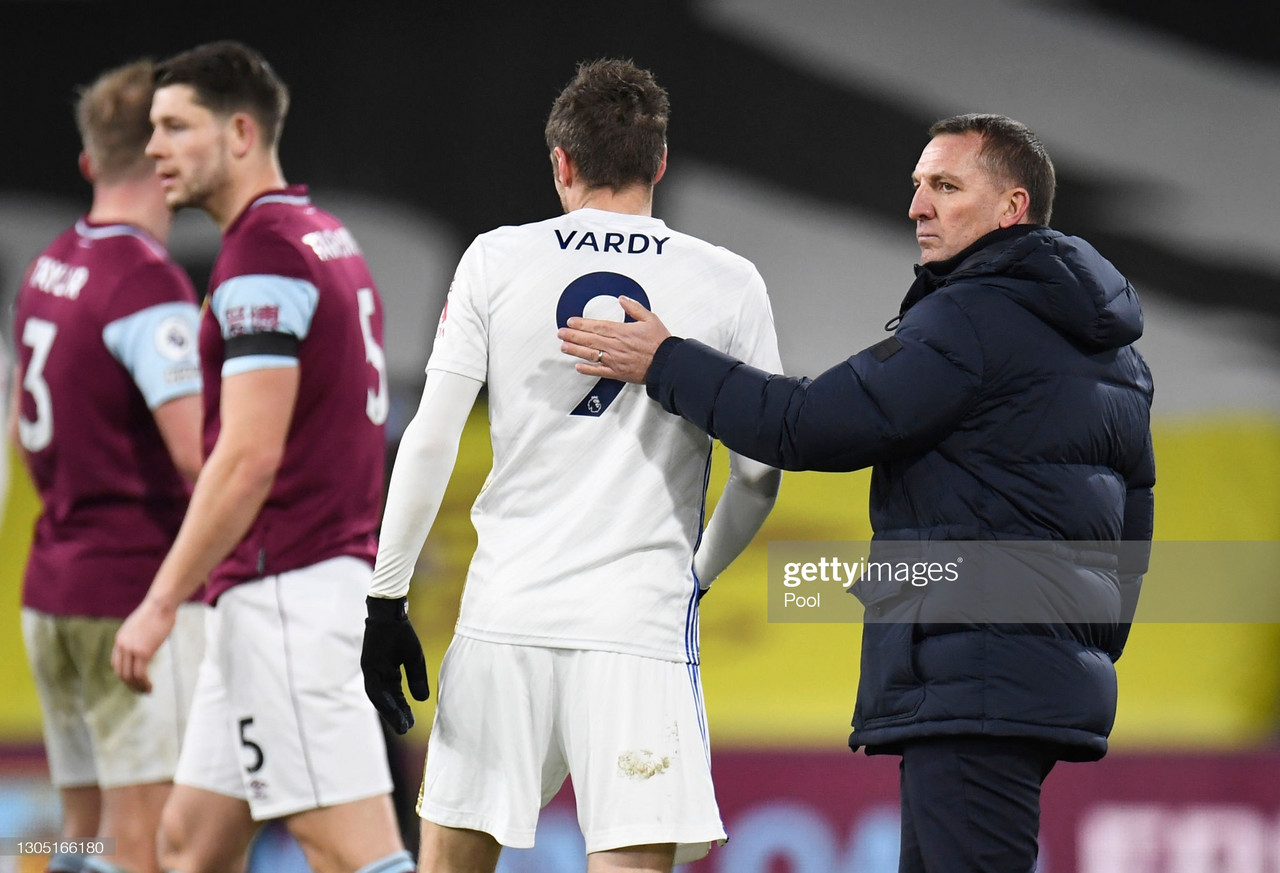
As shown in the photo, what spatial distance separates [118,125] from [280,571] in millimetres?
1534

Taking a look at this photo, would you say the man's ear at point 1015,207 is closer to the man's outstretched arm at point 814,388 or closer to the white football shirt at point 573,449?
the man's outstretched arm at point 814,388

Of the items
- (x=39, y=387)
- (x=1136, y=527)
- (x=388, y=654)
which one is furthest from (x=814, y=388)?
(x=39, y=387)

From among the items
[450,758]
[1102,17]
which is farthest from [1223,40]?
[450,758]

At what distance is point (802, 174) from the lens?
6.20 metres

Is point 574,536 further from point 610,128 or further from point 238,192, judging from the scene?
point 238,192

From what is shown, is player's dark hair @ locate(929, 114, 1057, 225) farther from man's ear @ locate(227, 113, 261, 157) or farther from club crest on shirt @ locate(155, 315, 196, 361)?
club crest on shirt @ locate(155, 315, 196, 361)

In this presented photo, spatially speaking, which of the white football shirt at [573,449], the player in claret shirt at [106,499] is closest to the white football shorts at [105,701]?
the player in claret shirt at [106,499]

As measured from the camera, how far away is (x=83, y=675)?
374cm

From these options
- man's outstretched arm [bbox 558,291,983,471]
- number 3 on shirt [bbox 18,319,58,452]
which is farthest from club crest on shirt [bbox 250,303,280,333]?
man's outstretched arm [bbox 558,291,983,471]

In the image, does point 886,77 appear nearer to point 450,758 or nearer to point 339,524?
point 339,524

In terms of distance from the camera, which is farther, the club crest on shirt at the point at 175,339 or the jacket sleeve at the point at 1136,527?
the club crest on shirt at the point at 175,339

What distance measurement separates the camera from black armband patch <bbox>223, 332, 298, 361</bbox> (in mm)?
3199

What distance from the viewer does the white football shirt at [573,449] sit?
251 centimetres

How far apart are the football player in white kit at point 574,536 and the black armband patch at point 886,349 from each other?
29 centimetres
